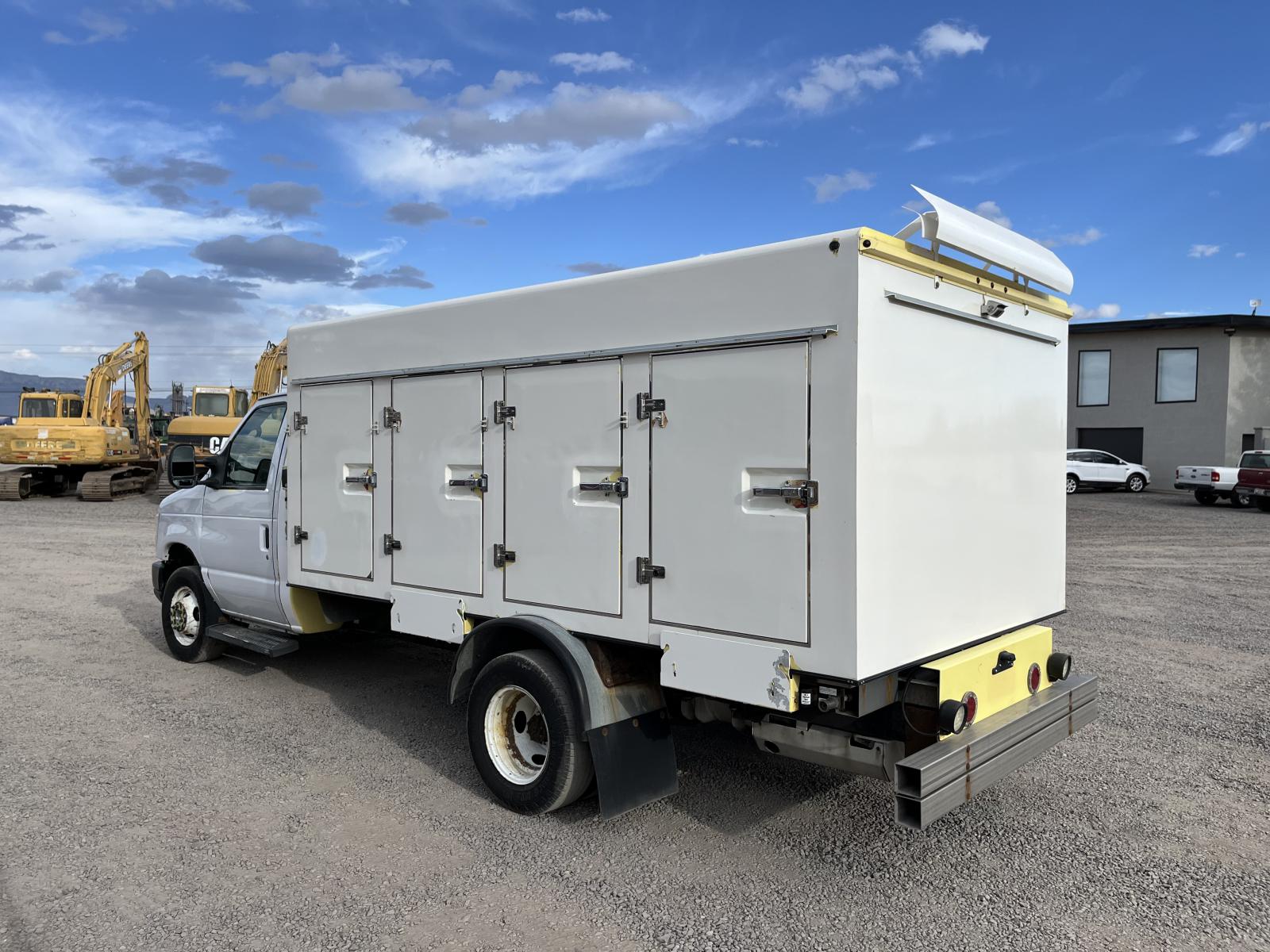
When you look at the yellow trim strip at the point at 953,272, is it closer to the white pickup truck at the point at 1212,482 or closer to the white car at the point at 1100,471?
the white pickup truck at the point at 1212,482

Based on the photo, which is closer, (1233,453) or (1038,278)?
(1038,278)

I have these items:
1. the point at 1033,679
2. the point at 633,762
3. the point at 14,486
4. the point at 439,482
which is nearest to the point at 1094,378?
the point at 1033,679

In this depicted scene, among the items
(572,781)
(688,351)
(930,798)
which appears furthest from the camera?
(572,781)

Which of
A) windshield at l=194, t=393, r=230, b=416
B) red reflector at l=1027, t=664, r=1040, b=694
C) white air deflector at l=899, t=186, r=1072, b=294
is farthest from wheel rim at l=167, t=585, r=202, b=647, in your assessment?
windshield at l=194, t=393, r=230, b=416

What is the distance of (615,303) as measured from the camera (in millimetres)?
4367

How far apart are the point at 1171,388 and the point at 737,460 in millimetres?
34062

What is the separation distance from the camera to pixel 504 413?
16.1 ft

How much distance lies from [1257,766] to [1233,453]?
3085cm

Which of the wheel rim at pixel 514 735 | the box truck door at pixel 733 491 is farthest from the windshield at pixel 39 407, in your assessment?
the box truck door at pixel 733 491

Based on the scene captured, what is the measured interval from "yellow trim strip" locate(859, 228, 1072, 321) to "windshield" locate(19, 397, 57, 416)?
1183 inches

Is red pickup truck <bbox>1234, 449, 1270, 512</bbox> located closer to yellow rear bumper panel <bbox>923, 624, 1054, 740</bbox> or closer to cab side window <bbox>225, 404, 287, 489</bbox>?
yellow rear bumper panel <bbox>923, 624, 1054, 740</bbox>

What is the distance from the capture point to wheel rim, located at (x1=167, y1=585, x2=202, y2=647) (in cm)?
787

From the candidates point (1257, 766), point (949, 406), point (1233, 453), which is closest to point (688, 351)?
point (949, 406)

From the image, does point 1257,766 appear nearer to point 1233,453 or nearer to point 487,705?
point 487,705
